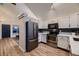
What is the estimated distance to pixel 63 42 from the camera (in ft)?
11.5

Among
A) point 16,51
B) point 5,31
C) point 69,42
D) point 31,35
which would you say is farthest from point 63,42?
point 5,31

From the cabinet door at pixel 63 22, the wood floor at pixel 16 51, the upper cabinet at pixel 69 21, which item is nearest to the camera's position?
the wood floor at pixel 16 51

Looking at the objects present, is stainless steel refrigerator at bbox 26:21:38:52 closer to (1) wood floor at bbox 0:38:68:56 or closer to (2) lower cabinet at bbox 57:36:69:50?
(1) wood floor at bbox 0:38:68:56

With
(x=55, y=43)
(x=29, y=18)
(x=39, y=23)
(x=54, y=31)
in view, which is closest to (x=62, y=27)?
(x=54, y=31)

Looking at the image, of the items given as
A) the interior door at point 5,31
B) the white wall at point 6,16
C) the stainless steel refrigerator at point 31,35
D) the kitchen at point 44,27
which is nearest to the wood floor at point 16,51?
the kitchen at point 44,27

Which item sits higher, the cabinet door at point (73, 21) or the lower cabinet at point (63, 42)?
the cabinet door at point (73, 21)

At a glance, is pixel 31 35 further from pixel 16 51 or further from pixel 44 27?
pixel 16 51

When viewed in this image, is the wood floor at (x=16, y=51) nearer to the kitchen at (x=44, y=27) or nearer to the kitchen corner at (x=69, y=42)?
the kitchen at (x=44, y=27)

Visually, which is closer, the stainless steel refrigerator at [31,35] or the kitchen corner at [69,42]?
the kitchen corner at [69,42]

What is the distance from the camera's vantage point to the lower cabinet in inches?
131

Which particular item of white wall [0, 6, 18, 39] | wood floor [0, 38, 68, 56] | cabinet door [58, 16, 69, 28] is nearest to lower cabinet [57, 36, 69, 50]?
wood floor [0, 38, 68, 56]

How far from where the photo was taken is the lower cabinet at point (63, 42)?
3320mm

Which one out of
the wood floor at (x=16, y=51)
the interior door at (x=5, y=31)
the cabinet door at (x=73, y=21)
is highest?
the cabinet door at (x=73, y=21)

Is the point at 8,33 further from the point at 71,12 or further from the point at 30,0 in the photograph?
the point at 71,12
